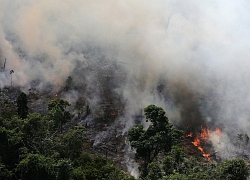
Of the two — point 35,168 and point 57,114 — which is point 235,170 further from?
point 57,114

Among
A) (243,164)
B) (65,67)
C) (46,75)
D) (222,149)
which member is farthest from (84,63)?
(243,164)

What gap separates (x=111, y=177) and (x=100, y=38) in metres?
84.4

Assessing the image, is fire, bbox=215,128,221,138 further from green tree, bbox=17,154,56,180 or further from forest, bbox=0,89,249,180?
green tree, bbox=17,154,56,180

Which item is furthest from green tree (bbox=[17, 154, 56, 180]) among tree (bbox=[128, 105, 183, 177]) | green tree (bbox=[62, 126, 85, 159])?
tree (bbox=[128, 105, 183, 177])

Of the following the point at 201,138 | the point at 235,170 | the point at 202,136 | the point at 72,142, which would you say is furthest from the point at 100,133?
the point at 235,170

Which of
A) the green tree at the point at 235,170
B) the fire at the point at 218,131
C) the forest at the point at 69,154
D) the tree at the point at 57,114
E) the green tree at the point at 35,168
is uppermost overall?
the fire at the point at 218,131

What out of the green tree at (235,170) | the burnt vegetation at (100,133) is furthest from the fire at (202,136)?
the green tree at (235,170)

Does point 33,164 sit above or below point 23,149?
below

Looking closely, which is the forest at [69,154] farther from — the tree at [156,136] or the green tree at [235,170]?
the green tree at [235,170]

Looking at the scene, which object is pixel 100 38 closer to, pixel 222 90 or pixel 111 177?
pixel 222 90

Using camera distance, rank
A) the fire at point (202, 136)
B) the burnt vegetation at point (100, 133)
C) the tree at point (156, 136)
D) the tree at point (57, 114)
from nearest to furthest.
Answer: the burnt vegetation at point (100, 133), the tree at point (156, 136), the tree at point (57, 114), the fire at point (202, 136)

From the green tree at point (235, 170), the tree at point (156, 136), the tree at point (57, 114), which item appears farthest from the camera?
the tree at point (57, 114)

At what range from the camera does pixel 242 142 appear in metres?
56.5

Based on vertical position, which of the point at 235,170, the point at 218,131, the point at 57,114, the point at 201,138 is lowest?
the point at 235,170
